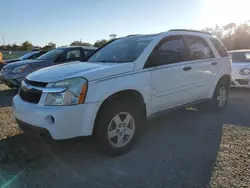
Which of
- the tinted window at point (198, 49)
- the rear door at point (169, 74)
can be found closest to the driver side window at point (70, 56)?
the tinted window at point (198, 49)

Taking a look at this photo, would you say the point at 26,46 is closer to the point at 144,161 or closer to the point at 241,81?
the point at 241,81

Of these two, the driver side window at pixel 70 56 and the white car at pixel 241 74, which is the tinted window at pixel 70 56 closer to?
the driver side window at pixel 70 56

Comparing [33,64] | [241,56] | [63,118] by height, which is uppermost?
[33,64]

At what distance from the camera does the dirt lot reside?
2.74 metres

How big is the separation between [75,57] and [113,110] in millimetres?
5287

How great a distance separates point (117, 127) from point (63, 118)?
0.78 m

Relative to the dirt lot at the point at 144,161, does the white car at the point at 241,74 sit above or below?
above

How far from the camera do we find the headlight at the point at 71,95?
113 inches

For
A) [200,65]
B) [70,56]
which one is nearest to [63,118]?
[200,65]

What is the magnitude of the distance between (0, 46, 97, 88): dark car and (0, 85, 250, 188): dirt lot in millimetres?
3184

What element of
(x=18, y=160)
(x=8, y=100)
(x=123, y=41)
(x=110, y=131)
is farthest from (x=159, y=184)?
(x=8, y=100)

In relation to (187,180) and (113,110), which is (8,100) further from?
(187,180)

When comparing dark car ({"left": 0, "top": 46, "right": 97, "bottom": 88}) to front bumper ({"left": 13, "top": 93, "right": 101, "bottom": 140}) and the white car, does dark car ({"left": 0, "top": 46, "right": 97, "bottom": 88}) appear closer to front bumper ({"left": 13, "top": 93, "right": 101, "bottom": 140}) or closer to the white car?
front bumper ({"left": 13, "top": 93, "right": 101, "bottom": 140})

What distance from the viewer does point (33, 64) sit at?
7625mm
